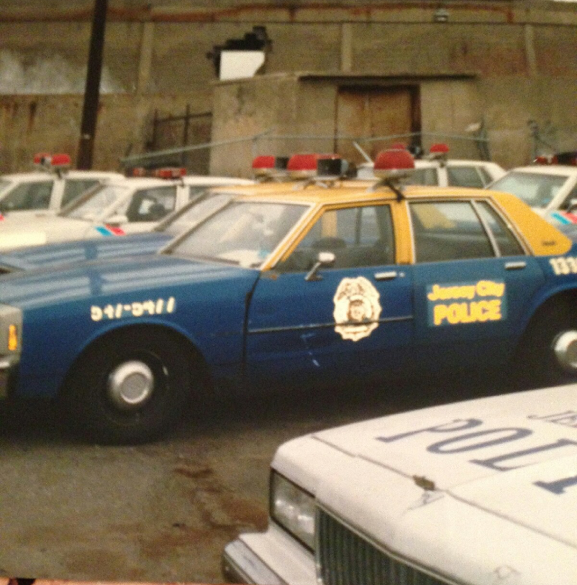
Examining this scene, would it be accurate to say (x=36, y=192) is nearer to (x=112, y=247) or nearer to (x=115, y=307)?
(x=112, y=247)

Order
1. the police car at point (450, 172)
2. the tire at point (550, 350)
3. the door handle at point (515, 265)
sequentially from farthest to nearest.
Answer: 1. the police car at point (450, 172)
2. the tire at point (550, 350)
3. the door handle at point (515, 265)

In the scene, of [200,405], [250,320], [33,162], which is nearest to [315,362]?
[250,320]

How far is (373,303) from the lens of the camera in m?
4.45

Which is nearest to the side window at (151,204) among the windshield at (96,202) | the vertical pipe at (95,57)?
the windshield at (96,202)

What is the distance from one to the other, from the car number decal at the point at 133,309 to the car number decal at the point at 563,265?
77.2 inches

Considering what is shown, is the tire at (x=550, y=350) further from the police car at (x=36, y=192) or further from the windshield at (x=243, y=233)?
the police car at (x=36, y=192)

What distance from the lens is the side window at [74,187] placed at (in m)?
8.76

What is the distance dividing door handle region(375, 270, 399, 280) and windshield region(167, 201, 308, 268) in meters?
0.45

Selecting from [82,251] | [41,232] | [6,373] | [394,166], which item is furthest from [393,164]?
[41,232]

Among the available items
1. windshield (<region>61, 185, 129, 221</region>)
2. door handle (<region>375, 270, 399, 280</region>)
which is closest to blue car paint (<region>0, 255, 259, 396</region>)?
door handle (<region>375, 270, 399, 280</region>)

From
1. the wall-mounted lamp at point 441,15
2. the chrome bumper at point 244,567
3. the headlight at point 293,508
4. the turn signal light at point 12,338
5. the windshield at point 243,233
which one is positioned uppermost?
the wall-mounted lamp at point 441,15

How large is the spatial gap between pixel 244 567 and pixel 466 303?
261cm

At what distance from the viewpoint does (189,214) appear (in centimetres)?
649

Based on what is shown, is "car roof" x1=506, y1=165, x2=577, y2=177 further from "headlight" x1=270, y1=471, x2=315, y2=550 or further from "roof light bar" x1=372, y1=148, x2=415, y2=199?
"headlight" x1=270, y1=471, x2=315, y2=550
